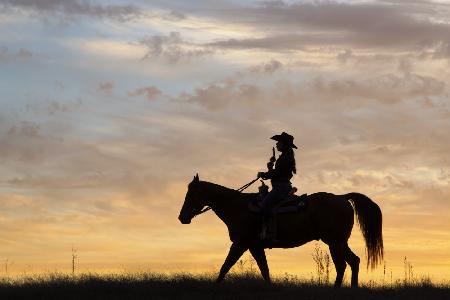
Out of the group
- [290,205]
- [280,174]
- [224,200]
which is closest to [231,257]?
[224,200]

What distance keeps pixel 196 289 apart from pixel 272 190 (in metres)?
3.52

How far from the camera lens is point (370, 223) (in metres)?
23.3

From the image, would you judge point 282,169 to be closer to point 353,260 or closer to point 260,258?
point 260,258

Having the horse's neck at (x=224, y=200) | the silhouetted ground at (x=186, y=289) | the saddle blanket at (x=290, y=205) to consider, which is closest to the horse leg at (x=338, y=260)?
the silhouetted ground at (x=186, y=289)

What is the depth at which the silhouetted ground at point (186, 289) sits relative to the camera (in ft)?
64.6

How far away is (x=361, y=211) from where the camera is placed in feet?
76.4

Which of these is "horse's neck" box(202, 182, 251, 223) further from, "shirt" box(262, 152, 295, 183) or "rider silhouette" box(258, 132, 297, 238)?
"shirt" box(262, 152, 295, 183)

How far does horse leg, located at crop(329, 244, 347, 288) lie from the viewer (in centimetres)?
2220

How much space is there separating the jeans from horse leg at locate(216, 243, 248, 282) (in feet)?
3.50

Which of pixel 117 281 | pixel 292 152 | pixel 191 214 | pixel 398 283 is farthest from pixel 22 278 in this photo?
pixel 398 283

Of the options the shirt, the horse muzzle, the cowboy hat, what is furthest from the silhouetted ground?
the cowboy hat

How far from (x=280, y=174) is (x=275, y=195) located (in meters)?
0.60

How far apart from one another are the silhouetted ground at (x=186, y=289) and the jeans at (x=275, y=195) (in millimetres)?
1798

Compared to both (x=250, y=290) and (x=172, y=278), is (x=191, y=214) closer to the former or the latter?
(x=172, y=278)
